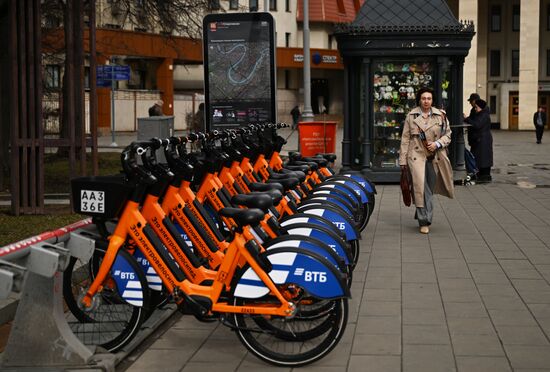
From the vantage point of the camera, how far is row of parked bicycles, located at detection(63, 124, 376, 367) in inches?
220

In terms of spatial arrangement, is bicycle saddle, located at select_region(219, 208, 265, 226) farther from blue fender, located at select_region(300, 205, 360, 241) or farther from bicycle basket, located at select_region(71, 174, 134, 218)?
blue fender, located at select_region(300, 205, 360, 241)

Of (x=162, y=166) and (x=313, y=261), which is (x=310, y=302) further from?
(x=162, y=166)

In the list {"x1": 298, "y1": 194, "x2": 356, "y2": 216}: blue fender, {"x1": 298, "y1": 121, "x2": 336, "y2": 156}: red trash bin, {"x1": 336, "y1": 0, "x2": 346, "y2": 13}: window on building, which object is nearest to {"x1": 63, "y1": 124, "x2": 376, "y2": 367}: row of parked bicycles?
{"x1": 298, "y1": 194, "x2": 356, "y2": 216}: blue fender

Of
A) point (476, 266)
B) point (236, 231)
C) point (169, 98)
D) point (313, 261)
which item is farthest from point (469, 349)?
point (169, 98)

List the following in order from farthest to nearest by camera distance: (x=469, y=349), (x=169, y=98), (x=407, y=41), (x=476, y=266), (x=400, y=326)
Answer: (x=169, y=98), (x=407, y=41), (x=476, y=266), (x=400, y=326), (x=469, y=349)

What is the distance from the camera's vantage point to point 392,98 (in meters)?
17.8

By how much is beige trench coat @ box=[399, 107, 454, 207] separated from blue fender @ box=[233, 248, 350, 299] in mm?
5813

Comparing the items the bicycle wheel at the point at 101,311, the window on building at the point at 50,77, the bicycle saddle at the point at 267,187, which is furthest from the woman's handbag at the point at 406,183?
the window on building at the point at 50,77

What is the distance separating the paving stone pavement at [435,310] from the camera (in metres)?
5.84

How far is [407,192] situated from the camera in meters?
11.3

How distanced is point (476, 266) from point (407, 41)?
341 inches

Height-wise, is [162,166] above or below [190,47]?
below

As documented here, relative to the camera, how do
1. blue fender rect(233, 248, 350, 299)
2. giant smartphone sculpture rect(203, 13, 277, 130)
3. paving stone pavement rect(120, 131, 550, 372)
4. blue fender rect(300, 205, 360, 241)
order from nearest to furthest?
blue fender rect(233, 248, 350, 299)
paving stone pavement rect(120, 131, 550, 372)
blue fender rect(300, 205, 360, 241)
giant smartphone sculpture rect(203, 13, 277, 130)

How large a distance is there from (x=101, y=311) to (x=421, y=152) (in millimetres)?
6039
